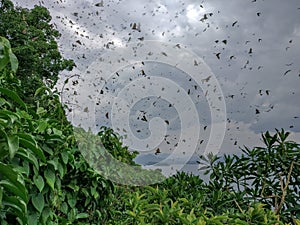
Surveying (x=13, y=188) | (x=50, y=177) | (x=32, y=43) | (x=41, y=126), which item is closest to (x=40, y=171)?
(x=50, y=177)

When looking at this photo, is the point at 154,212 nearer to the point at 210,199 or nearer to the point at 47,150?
the point at 47,150

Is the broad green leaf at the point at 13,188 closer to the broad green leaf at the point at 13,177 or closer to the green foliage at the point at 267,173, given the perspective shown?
the broad green leaf at the point at 13,177

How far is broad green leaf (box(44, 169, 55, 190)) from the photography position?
Result: 173 cm

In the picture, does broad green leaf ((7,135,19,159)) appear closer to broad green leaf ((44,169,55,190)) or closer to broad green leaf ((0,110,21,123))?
broad green leaf ((0,110,21,123))

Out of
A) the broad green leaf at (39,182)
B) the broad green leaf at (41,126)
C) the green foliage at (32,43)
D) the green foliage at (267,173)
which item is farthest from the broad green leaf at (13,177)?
the green foliage at (32,43)

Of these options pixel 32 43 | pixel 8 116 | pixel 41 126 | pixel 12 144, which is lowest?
pixel 12 144

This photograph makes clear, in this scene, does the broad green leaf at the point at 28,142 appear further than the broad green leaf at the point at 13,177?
Yes

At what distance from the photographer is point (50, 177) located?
5.78 feet

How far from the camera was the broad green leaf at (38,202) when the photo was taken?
5.53ft

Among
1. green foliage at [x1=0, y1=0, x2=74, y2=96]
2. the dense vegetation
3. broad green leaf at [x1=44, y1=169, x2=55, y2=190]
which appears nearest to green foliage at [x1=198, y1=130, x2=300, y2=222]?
the dense vegetation

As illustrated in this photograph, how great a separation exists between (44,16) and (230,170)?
45.2ft

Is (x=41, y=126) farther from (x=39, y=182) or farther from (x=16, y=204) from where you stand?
(x=16, y=204)

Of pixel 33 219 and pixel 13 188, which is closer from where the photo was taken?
pixel 13 188

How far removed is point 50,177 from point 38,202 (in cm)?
12
